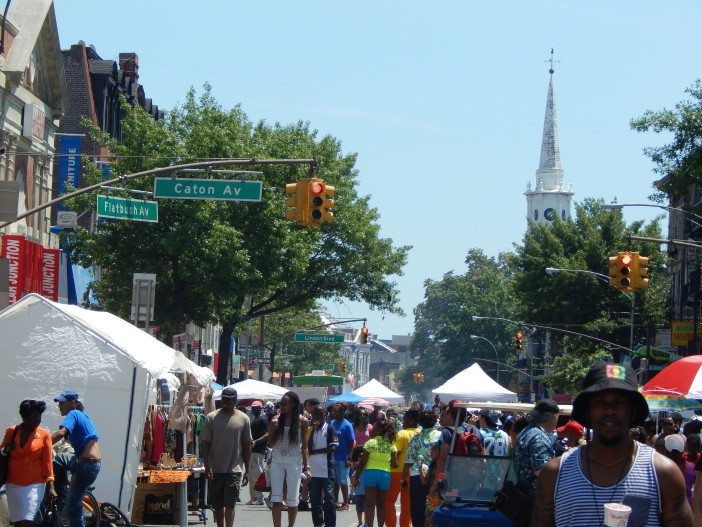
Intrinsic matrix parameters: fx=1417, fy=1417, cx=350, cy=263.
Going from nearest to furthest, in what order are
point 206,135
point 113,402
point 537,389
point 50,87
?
point 113,402 < point 50,87 < point 206,135 < point 537,389

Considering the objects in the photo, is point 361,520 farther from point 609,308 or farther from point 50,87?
point 609,308

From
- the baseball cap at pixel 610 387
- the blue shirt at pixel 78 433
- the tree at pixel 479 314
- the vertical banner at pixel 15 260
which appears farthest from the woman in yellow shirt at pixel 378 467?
the tree at pixel 479 314

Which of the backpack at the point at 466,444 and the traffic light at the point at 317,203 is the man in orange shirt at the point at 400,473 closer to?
the backpack at the point at 466,444

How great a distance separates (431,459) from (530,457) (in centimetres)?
498

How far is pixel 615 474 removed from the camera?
5371 mm

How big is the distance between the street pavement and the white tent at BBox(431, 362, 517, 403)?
12.3 m

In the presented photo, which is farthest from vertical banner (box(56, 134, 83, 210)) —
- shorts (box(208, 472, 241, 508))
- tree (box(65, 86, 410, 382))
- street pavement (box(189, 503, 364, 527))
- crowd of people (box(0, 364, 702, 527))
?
shorts (box(208, 472, 241, 508))

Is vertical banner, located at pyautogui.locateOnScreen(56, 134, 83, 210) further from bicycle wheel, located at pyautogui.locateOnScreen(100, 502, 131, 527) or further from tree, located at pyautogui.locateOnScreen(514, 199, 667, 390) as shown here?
tree, located at pyautogui.locateOnScreen(514, 199, 667, 390)

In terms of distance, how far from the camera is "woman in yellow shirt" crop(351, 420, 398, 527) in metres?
17.2

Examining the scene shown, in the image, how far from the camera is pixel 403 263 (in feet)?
189

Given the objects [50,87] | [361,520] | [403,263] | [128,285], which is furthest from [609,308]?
[361,520]

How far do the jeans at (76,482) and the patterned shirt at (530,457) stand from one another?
4827mm

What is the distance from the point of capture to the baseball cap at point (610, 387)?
17.7 feet

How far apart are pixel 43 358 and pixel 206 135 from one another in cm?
2595
